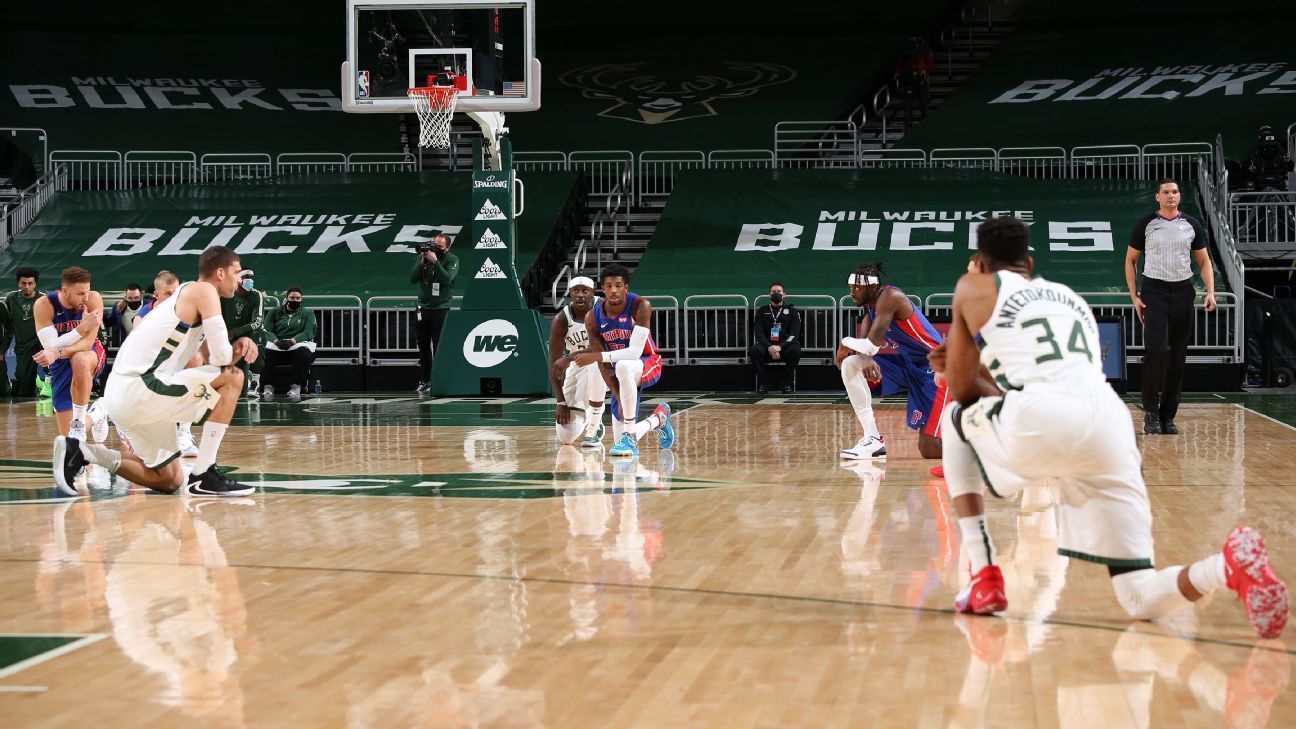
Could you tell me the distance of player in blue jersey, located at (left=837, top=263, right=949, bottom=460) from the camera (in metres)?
10.4

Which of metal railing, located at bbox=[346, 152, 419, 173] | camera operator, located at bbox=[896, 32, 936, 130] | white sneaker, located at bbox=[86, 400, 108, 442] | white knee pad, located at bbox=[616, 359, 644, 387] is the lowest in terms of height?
white sneaker, located at bbox=[86, 400, 108, 442]

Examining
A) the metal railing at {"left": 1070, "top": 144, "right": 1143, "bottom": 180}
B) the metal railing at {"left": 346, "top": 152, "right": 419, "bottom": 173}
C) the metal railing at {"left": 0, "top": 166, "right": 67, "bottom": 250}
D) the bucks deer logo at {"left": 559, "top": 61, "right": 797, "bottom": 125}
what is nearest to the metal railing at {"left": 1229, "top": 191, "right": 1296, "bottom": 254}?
the metal railing at {"left": 1070, "top": 144, "right": 1143, "bottom": 180}

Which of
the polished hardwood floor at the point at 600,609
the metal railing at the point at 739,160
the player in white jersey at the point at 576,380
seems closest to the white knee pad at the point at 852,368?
the polished hardwood floor at the point at 600,609

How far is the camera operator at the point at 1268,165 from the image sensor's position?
22781 millimetres

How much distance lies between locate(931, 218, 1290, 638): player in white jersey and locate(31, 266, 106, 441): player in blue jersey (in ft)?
24.4

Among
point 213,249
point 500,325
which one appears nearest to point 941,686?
point 213,249

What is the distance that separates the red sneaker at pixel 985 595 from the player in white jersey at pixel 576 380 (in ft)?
21.6

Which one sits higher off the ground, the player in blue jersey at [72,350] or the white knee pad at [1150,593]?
the player in blue jersey at [72,350]

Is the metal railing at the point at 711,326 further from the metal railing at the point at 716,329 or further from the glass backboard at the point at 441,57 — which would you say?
the glass backboard at the point at 441,57

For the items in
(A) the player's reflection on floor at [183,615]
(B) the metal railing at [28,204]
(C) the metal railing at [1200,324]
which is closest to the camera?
(A) the player's reflection on floor at [183,615]

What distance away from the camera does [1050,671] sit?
13.6 ft

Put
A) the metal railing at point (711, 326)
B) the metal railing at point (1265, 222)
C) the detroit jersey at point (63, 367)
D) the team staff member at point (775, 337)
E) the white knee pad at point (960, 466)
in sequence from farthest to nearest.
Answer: the metal railing at point (1265, 222), the team staff member at point (775, 337), the metal railing at point (711, 326), the detroit jersey at point (63, 367), the white knee pad at point (960, 466)

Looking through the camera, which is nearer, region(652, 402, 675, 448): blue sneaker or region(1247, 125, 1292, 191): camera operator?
region(652, 402, 675, 448): blue sneaker

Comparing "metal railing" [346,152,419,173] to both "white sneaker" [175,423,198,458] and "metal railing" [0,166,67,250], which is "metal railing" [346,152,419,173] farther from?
"white sneaker" [175,423,198,458]
